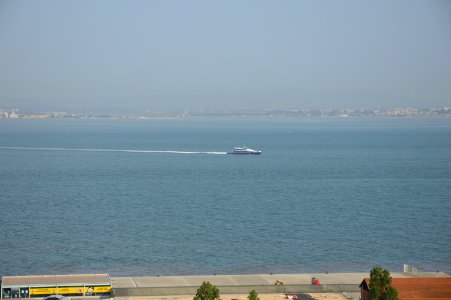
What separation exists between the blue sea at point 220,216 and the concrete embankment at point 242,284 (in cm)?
205

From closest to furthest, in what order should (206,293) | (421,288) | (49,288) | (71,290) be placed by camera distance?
(206,293) < (421,288) < (49,288) < (71,290)

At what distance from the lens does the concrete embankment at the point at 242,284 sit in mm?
19547

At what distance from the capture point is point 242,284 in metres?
20.7

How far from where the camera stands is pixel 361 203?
3928cm

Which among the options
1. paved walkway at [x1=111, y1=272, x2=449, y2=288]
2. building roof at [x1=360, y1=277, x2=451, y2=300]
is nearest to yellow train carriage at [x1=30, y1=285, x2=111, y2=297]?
paved walkway at [x1=111, y1=272, x2=449, y2=288]

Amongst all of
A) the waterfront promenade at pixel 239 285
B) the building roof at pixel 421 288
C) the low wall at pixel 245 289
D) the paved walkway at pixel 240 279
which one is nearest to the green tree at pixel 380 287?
the building roof at pixel 421 288

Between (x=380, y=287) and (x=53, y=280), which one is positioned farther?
(x=53, y=280)

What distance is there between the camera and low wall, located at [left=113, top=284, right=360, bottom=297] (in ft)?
63.9

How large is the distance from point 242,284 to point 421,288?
4945mm

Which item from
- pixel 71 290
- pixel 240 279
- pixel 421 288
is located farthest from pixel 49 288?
pixel 421 288

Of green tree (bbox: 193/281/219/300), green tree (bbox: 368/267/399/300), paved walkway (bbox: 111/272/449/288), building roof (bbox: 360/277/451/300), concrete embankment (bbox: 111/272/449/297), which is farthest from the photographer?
paved walkway (bbox: 111/272/449/288)

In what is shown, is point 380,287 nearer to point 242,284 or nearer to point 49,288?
point 242,284

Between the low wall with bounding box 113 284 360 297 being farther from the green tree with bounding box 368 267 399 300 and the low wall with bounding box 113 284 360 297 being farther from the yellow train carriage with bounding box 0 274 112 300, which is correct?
the green tree with bounding box 368 267 399 300

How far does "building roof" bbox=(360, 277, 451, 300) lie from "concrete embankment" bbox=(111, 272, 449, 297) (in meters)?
2.07
